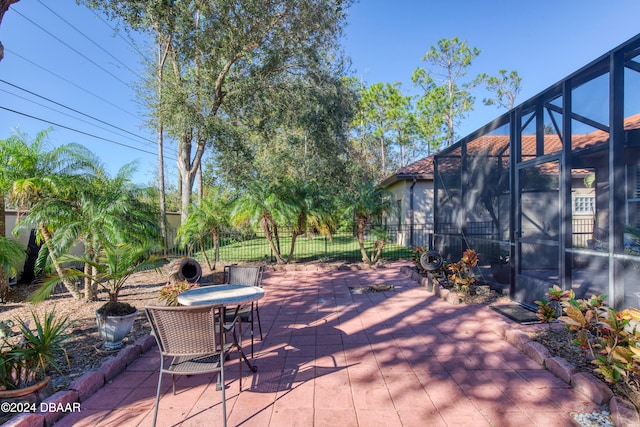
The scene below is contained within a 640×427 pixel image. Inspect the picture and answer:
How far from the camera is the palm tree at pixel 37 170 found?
17.5 ft

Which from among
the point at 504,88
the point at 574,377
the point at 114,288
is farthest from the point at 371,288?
the point at 504,88

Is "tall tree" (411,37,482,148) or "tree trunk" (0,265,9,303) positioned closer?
"tree trunk" (0,265,9,303)

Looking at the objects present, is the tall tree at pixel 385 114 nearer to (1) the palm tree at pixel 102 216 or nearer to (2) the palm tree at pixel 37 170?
(1) the palm tree at pixel 102 216

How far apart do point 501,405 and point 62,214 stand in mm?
6592

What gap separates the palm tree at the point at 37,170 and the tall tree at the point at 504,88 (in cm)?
3007

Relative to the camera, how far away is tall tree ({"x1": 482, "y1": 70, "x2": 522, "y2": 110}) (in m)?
27.4

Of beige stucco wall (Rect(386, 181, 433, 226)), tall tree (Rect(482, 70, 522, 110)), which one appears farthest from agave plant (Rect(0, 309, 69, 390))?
tall tree (Rect(482, 70, 522, 110))

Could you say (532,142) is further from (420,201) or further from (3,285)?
(3,285)

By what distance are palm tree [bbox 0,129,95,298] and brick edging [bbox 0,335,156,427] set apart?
255 centimetres

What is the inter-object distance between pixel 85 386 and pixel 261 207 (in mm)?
6321

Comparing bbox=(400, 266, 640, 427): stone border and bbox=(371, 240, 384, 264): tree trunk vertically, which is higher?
bbox=(371, 240, 384, 264): tree trunk

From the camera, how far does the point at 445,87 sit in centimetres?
2739

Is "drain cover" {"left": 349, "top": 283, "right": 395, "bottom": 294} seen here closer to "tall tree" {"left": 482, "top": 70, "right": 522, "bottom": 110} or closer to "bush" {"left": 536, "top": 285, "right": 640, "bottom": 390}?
"bush" {"left": 536, "top": 285, "right": 640, "bottom": 390}

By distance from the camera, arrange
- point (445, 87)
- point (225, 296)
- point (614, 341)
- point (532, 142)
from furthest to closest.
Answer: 1. point (445, 87)
2. point (532, 142)
3. point (225, 296)
4. point (614, 341)
